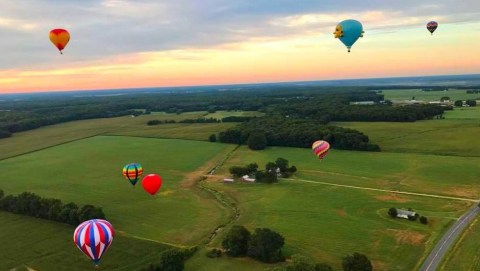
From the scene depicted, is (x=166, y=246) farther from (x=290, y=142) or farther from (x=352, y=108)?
(x=352, y=108)

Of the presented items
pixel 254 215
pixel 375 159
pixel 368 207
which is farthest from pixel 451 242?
pixel 375 159

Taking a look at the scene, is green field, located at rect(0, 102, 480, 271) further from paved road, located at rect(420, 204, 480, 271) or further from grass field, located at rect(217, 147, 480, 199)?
paved road, located at rect(420, 204, 480, 271)

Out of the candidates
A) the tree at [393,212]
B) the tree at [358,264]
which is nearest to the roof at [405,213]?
the tree at [393,212]

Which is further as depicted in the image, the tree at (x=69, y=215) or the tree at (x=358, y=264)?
the tree at (x=69, y=215)

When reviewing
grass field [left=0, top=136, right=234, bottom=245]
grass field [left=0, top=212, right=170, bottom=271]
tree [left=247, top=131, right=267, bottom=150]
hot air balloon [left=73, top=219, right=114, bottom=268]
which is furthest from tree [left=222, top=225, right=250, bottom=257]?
tree [left=247, top=131, right=267, bottom=150]

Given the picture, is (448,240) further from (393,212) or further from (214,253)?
(214,253)

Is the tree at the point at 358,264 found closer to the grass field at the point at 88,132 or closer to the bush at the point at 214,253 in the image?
the bush at the point at 214,253

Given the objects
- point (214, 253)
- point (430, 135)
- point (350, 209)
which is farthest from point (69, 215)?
point (430, 135)
